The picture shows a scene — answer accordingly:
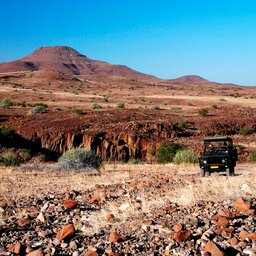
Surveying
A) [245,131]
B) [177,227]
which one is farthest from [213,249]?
[245,131]

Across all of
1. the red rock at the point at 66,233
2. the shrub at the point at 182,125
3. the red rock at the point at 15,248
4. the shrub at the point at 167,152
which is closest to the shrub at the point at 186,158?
the shrub at the point at 167,152

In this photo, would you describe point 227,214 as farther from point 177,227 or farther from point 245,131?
point 245,131

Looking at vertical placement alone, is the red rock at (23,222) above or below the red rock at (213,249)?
below

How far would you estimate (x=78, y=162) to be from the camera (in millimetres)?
18594

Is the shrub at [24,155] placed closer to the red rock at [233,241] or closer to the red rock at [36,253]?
the red rock at [36,253]

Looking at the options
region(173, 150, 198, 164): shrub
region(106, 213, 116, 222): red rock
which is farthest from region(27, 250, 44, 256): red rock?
region(173, 150, 198, 164): shrub

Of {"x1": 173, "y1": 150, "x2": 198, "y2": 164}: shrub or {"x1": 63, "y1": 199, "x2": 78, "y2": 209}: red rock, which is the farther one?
{"x1": 173, "y1": 150, "x2": 198, "y2": 164}: shrub

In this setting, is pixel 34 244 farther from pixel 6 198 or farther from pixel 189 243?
pixel 6 198

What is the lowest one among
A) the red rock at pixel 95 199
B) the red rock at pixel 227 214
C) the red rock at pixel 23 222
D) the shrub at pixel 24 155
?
the shrub at pixel 24 155

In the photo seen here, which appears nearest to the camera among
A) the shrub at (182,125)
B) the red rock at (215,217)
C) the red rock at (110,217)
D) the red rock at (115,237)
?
the red rock at (115,237)

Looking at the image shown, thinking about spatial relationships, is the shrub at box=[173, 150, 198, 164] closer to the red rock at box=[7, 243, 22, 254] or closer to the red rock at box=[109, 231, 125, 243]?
the red rock at box=[109, 231, 125, 243]

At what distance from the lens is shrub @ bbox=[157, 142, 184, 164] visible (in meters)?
25.1

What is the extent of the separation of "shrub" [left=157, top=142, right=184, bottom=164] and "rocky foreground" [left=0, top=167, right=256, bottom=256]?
50.5 feet

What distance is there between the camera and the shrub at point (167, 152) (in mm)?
25067
